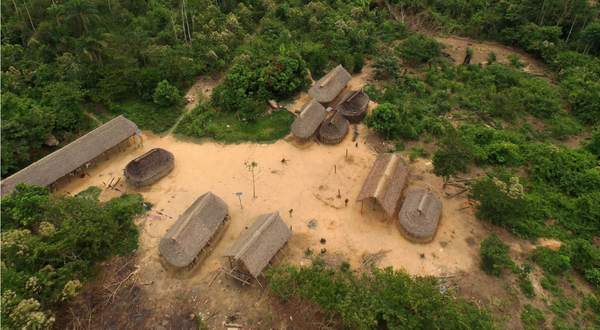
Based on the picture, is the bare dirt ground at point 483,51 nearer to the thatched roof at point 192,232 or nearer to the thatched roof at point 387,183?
the thatched roof at point 387,183

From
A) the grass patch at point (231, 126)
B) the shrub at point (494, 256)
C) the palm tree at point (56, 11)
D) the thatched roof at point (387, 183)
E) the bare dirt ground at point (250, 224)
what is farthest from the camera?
the palm tree at point (56, 11)

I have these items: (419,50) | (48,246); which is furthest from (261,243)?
(419,50)

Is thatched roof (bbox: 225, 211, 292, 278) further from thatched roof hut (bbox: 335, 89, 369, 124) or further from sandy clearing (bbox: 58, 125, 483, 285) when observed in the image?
thatched roof hut (bbox: 335, 89, 369, 124)

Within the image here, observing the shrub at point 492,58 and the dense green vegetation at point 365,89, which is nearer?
the dense green vegetation at point 365,89

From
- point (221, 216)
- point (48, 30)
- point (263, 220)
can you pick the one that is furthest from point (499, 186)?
point (48, 30)

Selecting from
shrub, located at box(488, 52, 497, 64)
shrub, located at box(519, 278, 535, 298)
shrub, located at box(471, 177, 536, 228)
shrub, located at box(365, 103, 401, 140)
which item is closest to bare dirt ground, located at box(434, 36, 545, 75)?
shrub, located at box(488, 52, 497, 64)

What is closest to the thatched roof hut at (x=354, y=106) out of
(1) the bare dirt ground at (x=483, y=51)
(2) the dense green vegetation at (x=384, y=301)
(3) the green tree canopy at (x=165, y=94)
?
(2) the dense green vegetation at (x=384, y=301)

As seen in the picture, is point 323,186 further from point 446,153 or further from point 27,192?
point 27,192
